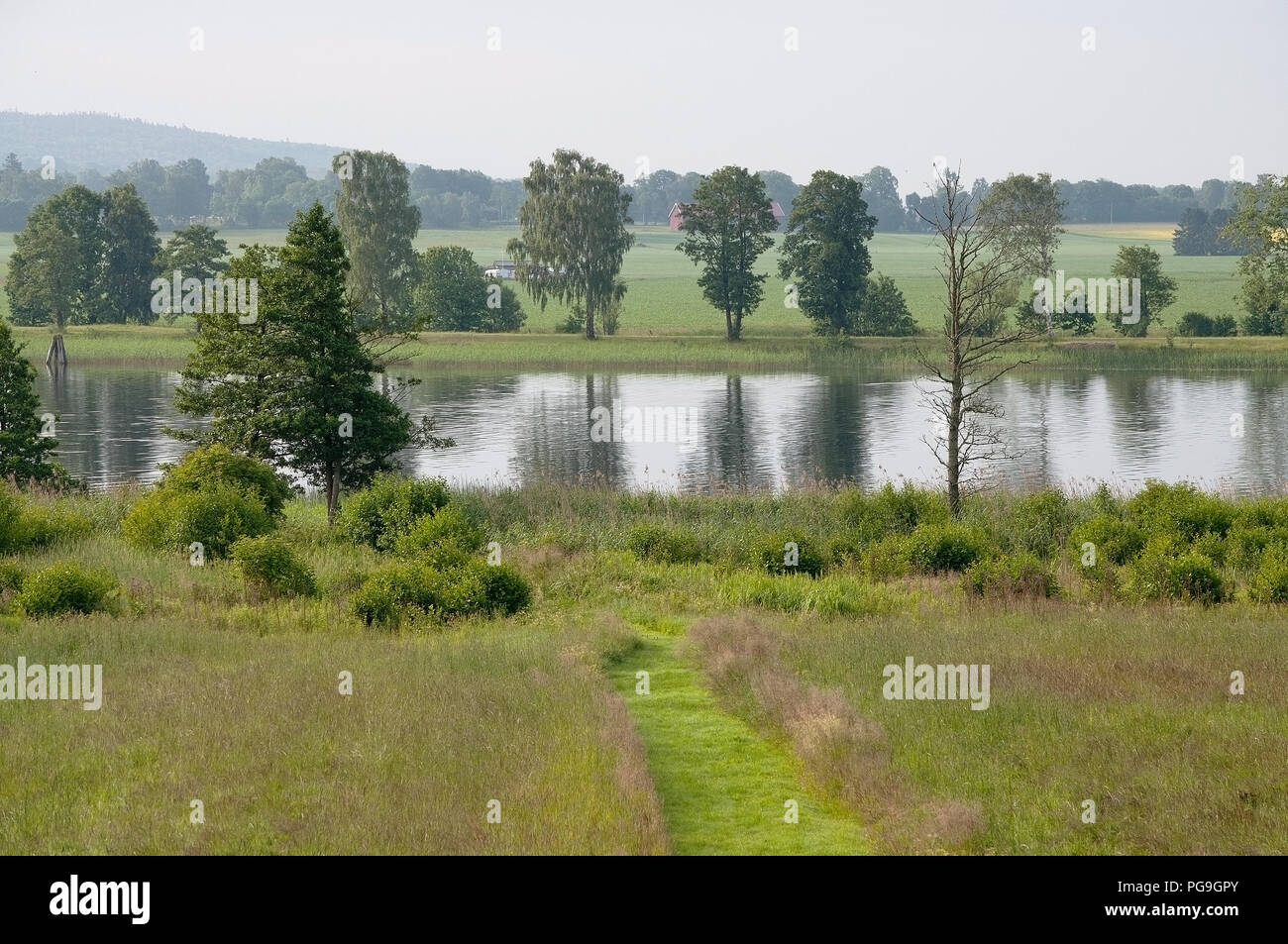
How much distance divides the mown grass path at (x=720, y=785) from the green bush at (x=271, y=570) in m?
7.88

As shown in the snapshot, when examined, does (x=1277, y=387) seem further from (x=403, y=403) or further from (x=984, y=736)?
(x=984, y=736)

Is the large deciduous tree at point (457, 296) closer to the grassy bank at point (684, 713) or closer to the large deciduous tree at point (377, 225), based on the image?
the large deciduous tree at point (377, 225)

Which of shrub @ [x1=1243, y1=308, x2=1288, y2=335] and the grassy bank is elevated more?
shrub @ [x1=1243, y1=308, x2=1288, y2=335]

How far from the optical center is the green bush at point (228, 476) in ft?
89.7

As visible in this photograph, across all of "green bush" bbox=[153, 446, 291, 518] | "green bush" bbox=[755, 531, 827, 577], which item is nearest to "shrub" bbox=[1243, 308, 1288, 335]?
"green bush" bbox=[755, 531, 827, 577]

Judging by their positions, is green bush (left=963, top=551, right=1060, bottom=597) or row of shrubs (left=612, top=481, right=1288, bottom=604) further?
green bush (left=963, top=551, right=1060, bottom=597)

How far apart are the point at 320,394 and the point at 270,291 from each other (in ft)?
9.06

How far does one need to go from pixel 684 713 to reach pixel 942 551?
37.0 feet

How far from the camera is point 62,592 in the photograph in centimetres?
2011

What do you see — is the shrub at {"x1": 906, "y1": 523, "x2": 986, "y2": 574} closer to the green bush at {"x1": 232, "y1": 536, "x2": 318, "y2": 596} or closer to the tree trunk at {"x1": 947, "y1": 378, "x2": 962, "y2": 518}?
the tree trunk at {"x1": 947, "y1": 378, "x2": 962, "y2": 518}

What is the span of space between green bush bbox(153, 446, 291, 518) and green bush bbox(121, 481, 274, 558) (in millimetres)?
657

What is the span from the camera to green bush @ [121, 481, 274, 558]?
25.5 m

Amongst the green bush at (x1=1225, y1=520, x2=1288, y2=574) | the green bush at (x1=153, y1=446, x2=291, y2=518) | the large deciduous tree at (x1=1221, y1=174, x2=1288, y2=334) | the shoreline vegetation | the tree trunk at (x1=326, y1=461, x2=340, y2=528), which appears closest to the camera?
the green bush at (x1=1225, y1=520, x2=1288, y2=574)

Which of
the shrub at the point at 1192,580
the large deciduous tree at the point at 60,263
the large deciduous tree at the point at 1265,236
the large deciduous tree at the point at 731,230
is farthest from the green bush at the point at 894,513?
the large deciduous tree at the point at 60,263
